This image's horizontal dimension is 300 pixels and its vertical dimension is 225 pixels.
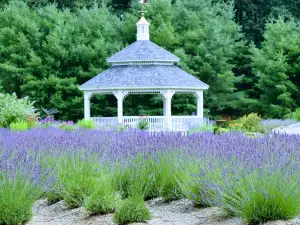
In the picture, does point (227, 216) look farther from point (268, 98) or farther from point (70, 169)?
point (268, 98)

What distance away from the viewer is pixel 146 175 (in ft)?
26.6

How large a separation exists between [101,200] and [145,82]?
71.8ft

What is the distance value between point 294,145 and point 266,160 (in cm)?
108

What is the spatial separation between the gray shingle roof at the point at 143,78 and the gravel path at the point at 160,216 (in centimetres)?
2085

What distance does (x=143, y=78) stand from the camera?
97.4ft

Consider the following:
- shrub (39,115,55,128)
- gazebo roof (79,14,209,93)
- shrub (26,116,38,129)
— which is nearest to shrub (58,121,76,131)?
shrub (39,115,55,128)

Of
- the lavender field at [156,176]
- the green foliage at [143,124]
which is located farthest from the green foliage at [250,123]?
the lavender field at [156,176]

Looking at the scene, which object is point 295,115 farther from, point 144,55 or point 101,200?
point 101,200

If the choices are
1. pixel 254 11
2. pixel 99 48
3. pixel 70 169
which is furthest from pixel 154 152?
pixel 254 11

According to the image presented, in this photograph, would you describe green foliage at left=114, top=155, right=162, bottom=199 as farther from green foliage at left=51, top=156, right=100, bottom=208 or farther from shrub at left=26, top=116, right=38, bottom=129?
shrub at left=26, top=116, right=38, bottom=129

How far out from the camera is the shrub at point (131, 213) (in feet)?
23.2

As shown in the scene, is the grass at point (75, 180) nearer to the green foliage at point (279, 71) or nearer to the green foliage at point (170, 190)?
the green foliage at point (170, 190)

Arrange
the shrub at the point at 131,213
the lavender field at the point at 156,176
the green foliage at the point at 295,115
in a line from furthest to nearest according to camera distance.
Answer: the green foliage at the point at 295,115, the shrub at the point at 131,213, the lavender field at the point at 156,176

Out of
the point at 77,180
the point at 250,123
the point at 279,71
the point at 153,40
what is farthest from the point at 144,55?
the point at 77,180
